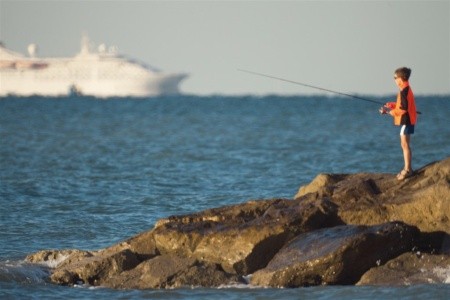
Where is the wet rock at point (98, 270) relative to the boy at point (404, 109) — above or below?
below

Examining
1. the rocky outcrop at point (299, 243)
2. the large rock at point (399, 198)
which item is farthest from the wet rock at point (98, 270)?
the large rock at point (399, 198)

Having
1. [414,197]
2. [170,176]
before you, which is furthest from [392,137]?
[414,197]

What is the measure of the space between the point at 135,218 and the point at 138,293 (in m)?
5.78

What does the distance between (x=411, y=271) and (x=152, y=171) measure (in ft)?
52.4

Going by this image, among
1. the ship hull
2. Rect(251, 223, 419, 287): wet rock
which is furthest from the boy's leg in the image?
the ship hull

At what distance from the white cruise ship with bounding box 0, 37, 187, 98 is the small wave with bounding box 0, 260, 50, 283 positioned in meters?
121

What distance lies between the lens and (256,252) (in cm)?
1130

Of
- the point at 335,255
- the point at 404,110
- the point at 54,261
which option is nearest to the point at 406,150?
the point at 404,110

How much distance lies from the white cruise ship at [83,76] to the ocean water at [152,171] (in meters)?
78.1

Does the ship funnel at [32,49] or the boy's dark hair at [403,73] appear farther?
→ the ship funnel at [32,49]

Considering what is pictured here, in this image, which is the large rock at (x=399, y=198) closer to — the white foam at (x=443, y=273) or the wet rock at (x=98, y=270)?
the white foam at (x=443, y=273)

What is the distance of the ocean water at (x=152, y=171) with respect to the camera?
461 inches

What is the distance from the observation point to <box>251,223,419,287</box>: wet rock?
10.8m

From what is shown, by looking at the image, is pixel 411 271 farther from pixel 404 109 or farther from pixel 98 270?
pixel 98 270
